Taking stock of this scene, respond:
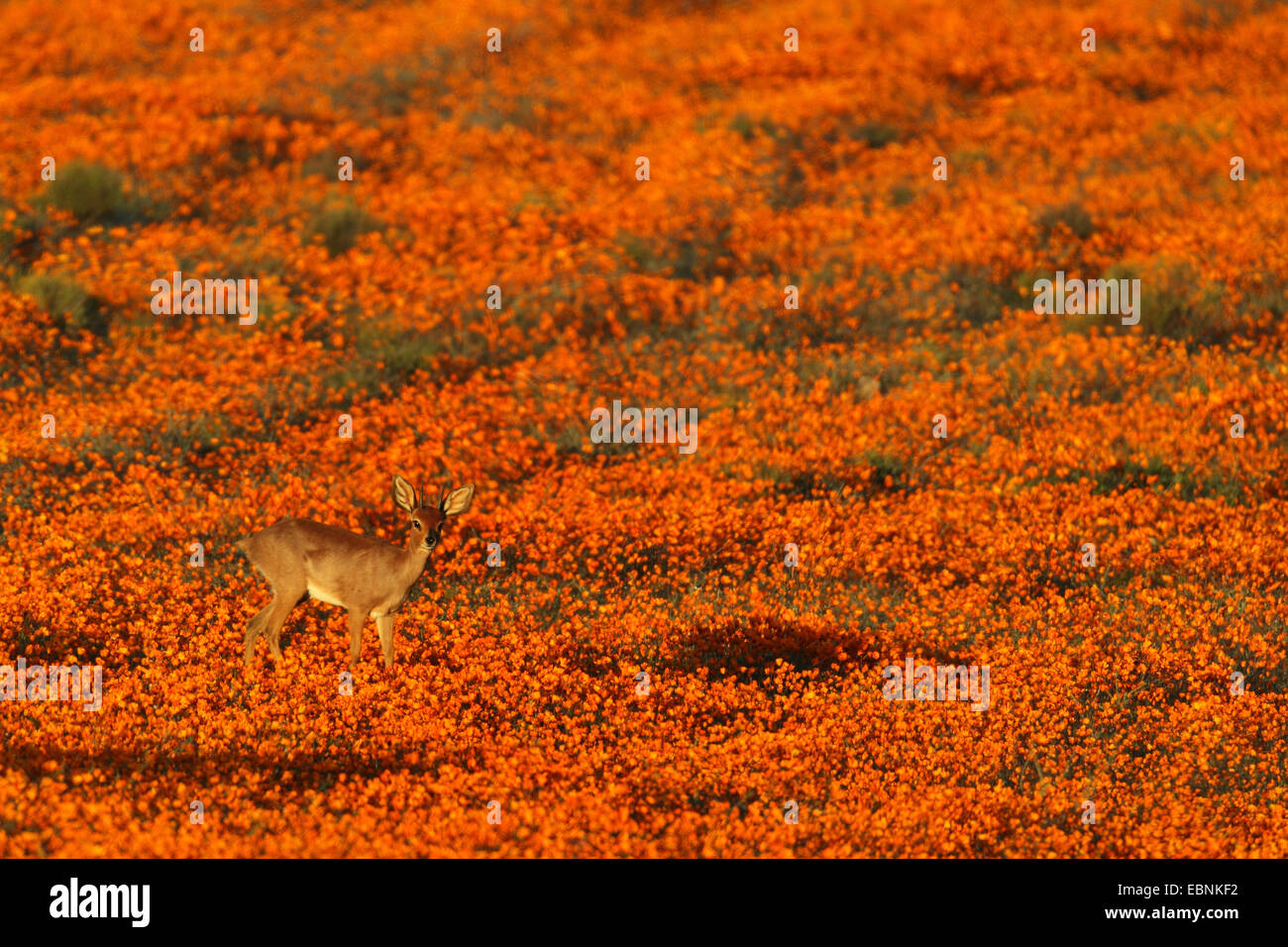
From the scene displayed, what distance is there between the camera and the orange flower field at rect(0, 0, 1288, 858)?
830 cm

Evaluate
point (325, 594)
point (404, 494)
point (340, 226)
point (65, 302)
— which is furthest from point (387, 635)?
point (340, 226)

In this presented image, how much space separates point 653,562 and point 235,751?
484 centimetres

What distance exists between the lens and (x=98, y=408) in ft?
48.3

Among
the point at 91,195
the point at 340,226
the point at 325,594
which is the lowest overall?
the point at 325,594

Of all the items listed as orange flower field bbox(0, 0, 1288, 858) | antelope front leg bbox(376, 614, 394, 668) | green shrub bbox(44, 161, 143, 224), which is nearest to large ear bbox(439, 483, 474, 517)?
orange flower field bbox(0, 0, 1288, 858)

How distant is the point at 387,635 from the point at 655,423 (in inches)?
268

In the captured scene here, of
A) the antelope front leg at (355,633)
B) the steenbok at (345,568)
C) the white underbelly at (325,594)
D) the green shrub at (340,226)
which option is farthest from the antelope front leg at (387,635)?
the green shrub at (340,226)

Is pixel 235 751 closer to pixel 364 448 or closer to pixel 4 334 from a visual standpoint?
pixel 364 448

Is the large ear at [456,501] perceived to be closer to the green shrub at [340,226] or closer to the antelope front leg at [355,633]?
the antelope front leg at [355,633]

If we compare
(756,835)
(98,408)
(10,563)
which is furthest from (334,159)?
(756,835)

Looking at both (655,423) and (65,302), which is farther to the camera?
(65,302)

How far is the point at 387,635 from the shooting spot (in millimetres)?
9375

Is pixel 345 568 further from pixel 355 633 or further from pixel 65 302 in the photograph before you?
pixel 65 302

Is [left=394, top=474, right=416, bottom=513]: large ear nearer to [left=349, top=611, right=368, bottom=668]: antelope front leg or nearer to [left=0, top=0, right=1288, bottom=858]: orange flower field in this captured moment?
[left=0, top=0, right=1288, bottom=858]: orange flower field
